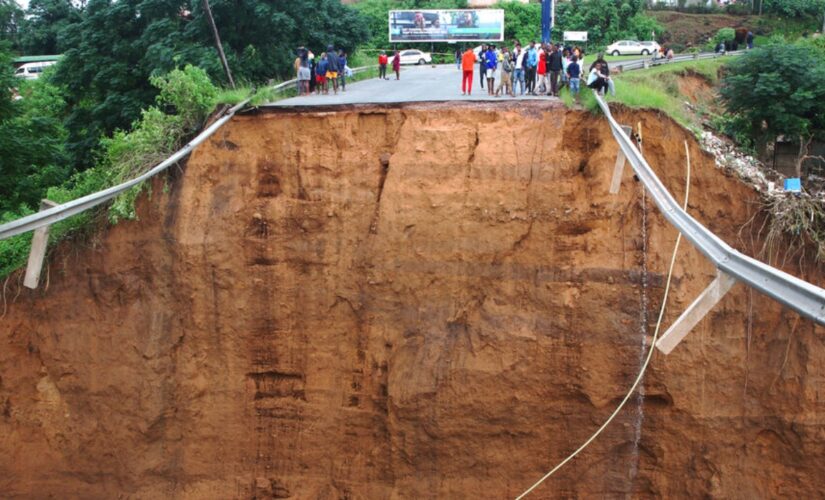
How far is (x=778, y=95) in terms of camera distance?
50.2 feet

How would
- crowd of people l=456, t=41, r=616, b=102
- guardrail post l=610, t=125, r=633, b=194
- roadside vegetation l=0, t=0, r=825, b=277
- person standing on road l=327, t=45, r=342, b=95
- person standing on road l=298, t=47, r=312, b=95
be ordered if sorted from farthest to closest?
1. person standing on road l=327, t=45, r=342, b=95
2. person standing on road l=298, t=47, r=312, b=95
3. crowd of people l=456, t=41, r=616, b=102
4. roadside vegetation l=0, t=0, r=825, b=277
5. guardrail post l=610, t=125, r=633, b=194

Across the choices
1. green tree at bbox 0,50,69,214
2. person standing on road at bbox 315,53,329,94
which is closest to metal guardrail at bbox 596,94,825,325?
person standing on road at bbox 315,53,329,94

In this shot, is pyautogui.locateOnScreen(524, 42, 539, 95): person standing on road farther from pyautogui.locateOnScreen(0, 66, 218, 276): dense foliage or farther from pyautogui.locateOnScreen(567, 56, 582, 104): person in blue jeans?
pyautogui.locateOnScreen(0, 66, 218, 276): dense foliage

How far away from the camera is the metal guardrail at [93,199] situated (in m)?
11.0

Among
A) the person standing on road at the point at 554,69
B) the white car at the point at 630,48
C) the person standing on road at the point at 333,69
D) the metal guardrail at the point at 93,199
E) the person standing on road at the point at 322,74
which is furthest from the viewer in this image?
the white car at the point at 630,48

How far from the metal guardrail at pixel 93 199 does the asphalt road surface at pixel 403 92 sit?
110 cm

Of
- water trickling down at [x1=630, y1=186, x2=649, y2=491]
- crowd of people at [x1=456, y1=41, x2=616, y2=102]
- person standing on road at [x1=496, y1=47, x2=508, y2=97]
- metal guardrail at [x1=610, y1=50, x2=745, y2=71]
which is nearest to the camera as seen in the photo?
water trickling down at [x1=630, y1=186, x2=649, y2=491]

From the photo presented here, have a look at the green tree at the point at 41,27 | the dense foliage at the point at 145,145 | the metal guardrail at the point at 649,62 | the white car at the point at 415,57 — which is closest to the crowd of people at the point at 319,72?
the dense foliage at the point at 145,145

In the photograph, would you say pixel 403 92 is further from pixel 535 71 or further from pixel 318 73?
pixel 535 71

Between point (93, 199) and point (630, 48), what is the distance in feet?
93.4

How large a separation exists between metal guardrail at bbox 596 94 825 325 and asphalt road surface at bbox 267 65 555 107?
590 cm

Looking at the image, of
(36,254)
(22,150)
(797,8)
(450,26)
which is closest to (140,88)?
(22,150)

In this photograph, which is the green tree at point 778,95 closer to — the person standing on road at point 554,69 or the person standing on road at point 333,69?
the person standing on road at point 554,69

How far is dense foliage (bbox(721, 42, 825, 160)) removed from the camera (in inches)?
596
